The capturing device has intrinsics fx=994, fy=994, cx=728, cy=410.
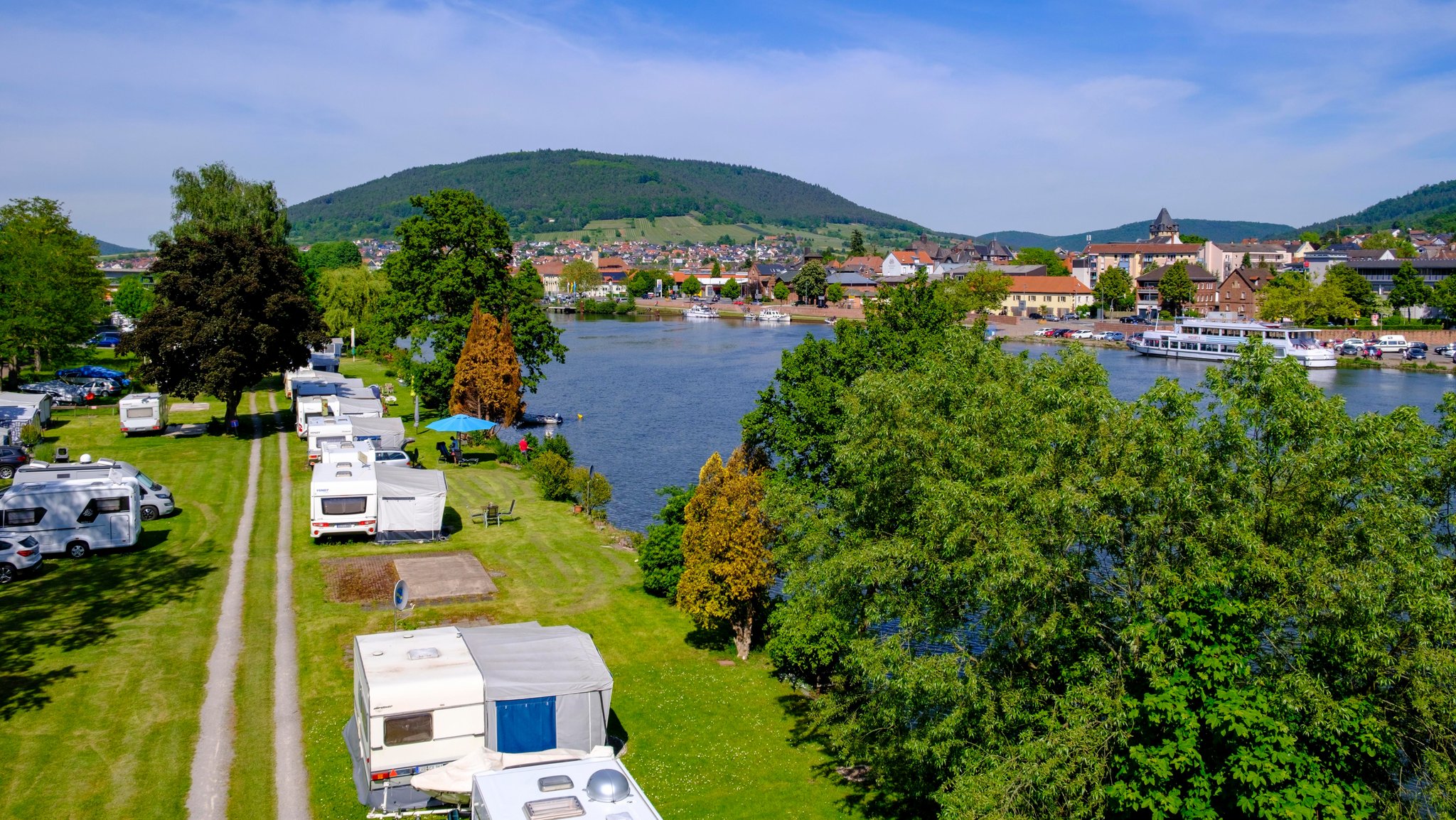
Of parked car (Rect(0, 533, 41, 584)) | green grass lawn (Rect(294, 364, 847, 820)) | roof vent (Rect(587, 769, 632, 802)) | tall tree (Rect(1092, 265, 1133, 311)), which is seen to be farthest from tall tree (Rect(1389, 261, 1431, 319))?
parked car (Rect(0, 533, 41, 584))

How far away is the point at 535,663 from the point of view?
58.2 ft

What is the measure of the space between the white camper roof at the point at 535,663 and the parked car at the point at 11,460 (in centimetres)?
2587

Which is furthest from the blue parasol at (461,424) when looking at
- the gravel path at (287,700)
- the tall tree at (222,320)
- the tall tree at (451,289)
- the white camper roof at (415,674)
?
the white camper roof at (415,674)

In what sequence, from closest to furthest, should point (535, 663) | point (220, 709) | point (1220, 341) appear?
point (535, 663)
point (220, 709)
point (1220, 341)

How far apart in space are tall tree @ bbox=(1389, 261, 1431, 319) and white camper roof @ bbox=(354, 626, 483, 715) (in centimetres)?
13672

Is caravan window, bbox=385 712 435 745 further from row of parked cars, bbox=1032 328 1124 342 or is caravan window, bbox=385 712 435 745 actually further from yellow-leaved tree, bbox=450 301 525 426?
row of parked cars, bbox=1032 328 1124 342

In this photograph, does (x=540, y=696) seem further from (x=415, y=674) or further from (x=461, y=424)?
(x=461, y=424)

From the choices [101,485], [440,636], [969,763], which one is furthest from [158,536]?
[969,763]

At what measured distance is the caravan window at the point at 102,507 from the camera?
90.5ft

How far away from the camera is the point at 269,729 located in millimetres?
18422

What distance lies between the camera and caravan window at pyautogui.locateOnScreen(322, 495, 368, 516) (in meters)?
30.0

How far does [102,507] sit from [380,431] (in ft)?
47.5

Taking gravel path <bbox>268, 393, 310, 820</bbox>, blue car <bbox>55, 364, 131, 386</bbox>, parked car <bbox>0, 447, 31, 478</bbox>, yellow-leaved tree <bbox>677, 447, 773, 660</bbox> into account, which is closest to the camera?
gravel path <bbox>268, 393, 310, 820</bbox>

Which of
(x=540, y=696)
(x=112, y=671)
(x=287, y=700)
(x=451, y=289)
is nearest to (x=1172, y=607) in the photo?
(x=540, y=696)
